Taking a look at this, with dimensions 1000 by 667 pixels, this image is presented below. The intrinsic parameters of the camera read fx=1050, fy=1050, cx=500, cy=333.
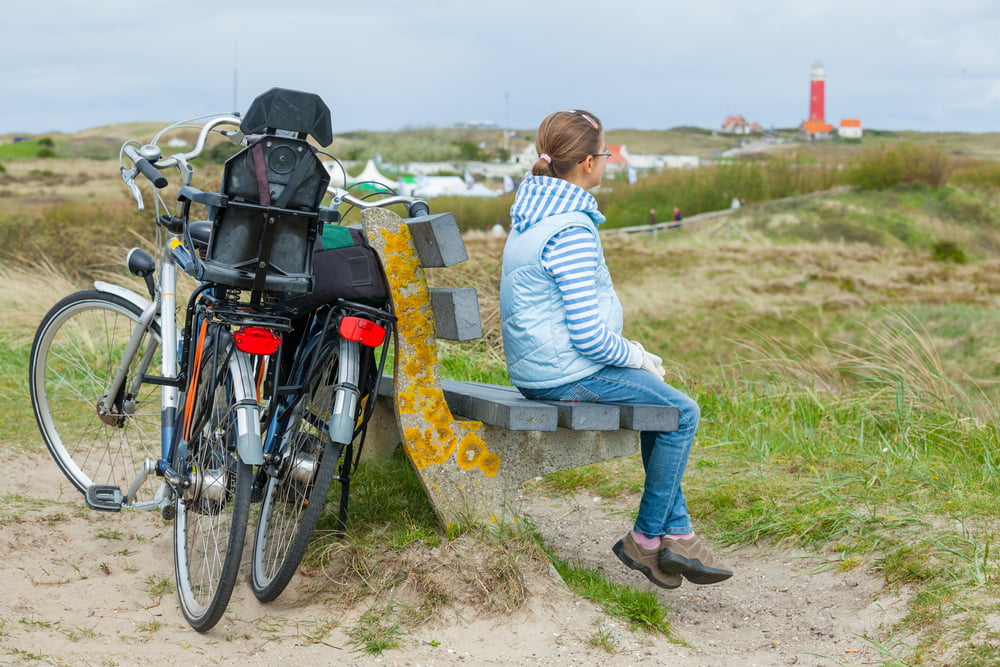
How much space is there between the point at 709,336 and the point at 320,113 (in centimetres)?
1688

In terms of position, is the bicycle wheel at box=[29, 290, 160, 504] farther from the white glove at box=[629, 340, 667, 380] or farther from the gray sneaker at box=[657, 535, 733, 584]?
the gray sneaker at box=[657, 535, 733, 584]

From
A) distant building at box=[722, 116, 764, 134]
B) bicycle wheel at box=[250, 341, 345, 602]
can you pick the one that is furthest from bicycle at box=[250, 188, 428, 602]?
distant building at box=[722, 116, 764, 134]

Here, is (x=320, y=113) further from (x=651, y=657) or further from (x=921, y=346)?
(x=921, y=346)

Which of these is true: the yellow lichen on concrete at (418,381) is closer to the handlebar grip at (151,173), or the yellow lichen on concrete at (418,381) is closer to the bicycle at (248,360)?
the bicycle at (248,360)

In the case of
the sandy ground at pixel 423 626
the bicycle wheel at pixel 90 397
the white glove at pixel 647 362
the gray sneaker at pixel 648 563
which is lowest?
the sandy ground at pixel 423 626

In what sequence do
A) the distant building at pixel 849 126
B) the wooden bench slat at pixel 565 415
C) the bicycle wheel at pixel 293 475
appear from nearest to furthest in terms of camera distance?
the wooden bench slat at pixel 565 415, the bicycle wheel at pixel 293 475, the distant building at pixel 849 126

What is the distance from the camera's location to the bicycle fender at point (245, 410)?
10.3 ft

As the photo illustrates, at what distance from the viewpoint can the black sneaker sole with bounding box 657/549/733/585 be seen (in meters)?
3.50

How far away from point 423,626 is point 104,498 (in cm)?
156

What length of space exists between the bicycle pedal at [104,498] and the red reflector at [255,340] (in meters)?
1.19

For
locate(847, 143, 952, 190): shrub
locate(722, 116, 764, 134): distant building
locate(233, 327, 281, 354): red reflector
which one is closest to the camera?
locate(233, 327, 281, 354): red reflector

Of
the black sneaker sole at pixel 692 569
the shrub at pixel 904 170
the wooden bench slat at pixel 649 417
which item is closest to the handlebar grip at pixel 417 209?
the wooden bench slat at pixel 649 417

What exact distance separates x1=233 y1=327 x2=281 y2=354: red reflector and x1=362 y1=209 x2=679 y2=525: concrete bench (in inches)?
17.2

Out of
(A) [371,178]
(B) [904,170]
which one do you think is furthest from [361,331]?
(B) [904,170]
